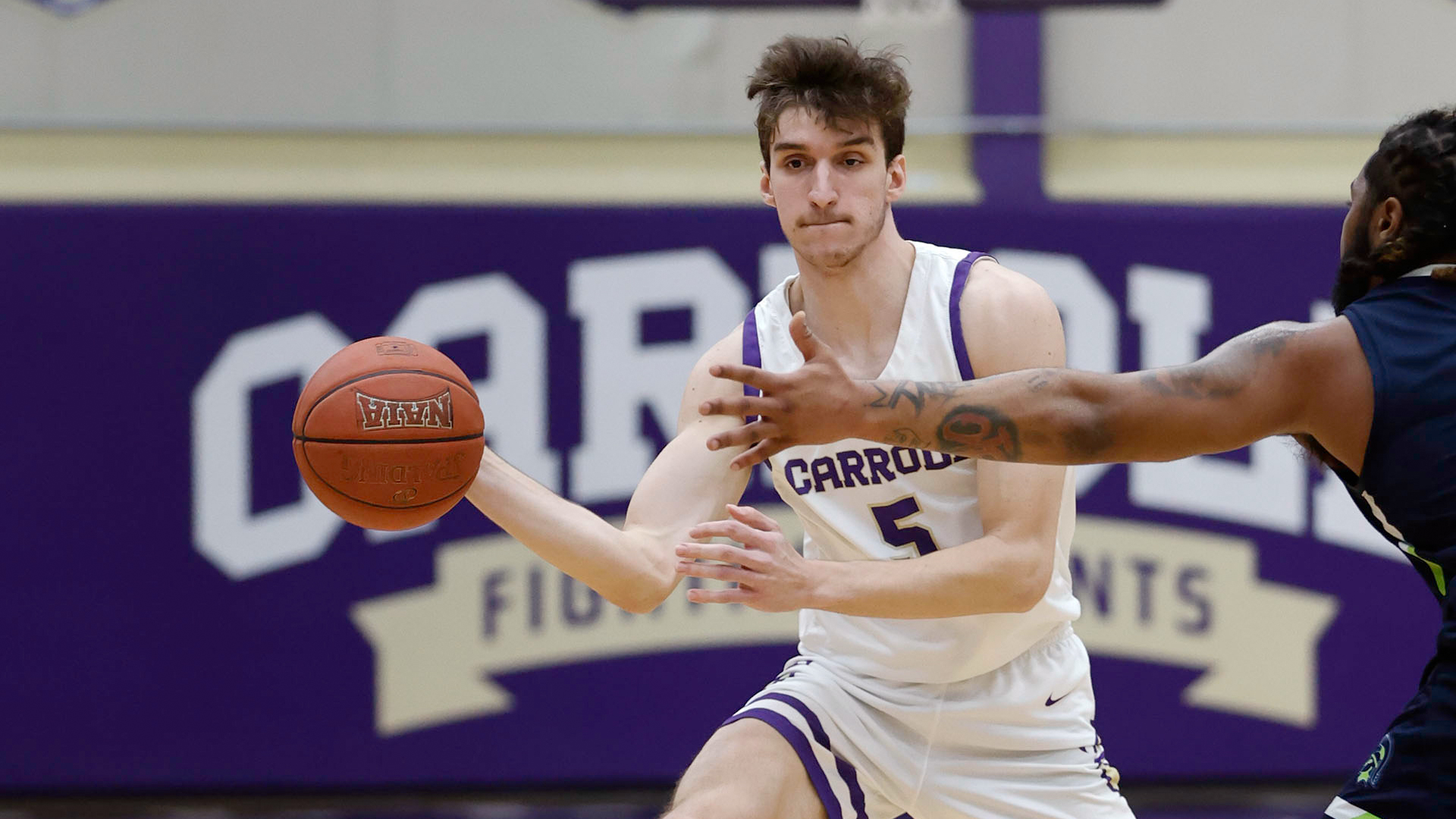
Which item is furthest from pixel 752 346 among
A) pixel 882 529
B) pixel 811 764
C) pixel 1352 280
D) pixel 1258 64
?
pixel 1258 64

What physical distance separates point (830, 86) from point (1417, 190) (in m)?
1.29

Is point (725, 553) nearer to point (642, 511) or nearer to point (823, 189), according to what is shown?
point (642, 511)

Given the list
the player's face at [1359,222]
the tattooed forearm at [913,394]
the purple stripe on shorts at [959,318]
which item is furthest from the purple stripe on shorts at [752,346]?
the player's face at [1359,222]

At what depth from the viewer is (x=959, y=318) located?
3131 millimetres

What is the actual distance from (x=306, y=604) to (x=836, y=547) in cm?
313

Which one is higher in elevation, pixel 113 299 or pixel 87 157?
pixel 87 157

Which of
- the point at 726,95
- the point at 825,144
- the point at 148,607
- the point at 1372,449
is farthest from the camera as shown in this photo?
the point at 726,95

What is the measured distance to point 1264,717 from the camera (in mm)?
5738

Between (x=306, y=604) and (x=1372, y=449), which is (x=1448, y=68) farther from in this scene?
(x=306, y=604)

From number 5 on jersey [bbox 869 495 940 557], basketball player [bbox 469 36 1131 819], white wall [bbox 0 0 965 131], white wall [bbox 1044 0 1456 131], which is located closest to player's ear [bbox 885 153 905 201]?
basketball player [bbox 469 36 1131 819]

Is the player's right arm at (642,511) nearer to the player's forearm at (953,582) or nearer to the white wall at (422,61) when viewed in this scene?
the player's forearm at (953,582)

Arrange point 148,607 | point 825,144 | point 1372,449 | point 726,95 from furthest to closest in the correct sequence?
point 726,95 < point 148,607 < point 825,144 < point 1372,449

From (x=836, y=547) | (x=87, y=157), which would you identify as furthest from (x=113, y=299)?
(x=836, y=547)

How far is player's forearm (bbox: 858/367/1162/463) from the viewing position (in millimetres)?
2168
